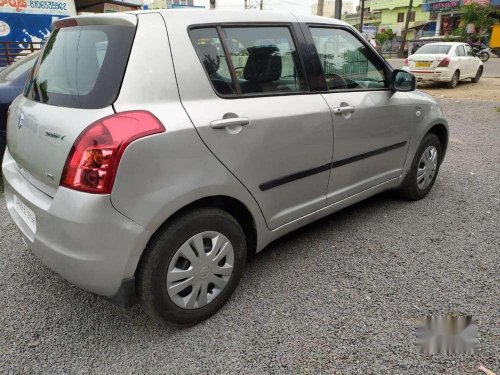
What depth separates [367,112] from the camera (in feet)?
9.95

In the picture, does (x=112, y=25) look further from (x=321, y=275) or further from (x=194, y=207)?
(x=321, y=275)

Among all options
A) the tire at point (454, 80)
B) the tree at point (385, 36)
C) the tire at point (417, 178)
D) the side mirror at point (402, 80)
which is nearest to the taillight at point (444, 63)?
the tire at point (454, 80)

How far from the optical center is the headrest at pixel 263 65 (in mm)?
2412

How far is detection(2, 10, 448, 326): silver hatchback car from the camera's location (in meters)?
1.86

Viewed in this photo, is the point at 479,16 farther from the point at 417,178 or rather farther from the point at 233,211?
the point at 233,211

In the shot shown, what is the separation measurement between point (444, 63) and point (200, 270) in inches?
525

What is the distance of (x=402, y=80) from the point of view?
130 inches

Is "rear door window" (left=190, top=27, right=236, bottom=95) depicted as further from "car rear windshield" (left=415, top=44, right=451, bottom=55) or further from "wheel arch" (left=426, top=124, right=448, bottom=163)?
"car rear windshield" (left=415, top=44, right=451, bottom=55)

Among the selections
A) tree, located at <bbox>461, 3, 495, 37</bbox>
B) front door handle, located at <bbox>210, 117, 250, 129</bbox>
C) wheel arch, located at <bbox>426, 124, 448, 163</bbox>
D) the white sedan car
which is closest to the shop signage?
tree, located at <bbox>461, 3, 495, 37</bbox>

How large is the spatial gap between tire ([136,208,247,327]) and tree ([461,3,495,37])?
1642 inches

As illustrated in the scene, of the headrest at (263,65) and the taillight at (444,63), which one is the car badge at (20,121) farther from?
the taillight at (444,63)

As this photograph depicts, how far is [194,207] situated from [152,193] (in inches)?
11.7

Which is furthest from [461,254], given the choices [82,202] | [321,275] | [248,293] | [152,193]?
[82,202]

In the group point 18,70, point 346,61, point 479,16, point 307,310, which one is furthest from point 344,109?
point 479,16
